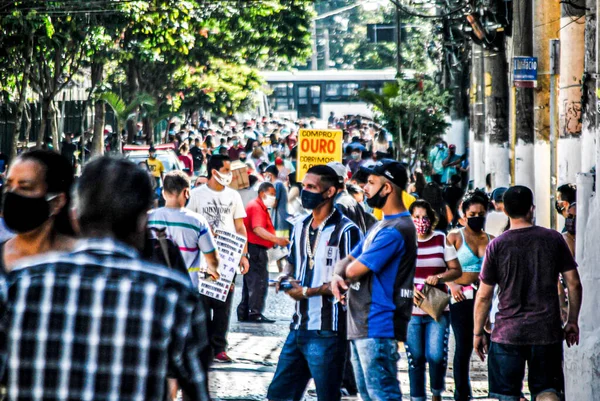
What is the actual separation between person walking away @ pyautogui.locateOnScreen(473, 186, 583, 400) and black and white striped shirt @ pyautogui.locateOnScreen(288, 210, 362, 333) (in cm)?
88

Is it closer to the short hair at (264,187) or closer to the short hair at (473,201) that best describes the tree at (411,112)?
the short hair at (264,187)

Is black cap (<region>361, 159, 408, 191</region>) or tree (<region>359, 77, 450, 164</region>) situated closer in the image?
black cap (<region>361, 159, 408, 191</region>)

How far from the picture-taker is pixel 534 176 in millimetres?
17578

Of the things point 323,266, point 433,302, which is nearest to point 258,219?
point 433,302

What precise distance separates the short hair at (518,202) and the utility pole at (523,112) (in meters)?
10.6

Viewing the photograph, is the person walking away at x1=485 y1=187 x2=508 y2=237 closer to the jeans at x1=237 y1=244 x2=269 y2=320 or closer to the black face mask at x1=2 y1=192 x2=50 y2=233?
the jeans at x1=237 y1=244 x2=269 y2=320

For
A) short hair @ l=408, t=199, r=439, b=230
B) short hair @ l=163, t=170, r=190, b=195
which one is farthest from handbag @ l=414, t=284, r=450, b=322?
short hair @ l=163, t=170, r=190, b=195

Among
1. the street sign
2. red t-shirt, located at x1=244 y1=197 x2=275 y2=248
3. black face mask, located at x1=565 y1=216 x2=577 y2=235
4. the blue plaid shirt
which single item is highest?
the street sign

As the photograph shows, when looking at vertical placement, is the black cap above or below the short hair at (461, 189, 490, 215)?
above

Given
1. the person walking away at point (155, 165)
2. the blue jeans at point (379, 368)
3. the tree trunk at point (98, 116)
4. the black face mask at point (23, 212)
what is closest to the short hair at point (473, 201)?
the blue jeans at point (379, 368)

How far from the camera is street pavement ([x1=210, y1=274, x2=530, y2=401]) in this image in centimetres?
930

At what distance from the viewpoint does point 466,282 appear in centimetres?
862

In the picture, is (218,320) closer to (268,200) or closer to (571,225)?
(268,200)

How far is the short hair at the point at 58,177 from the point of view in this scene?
4770 millimetres
